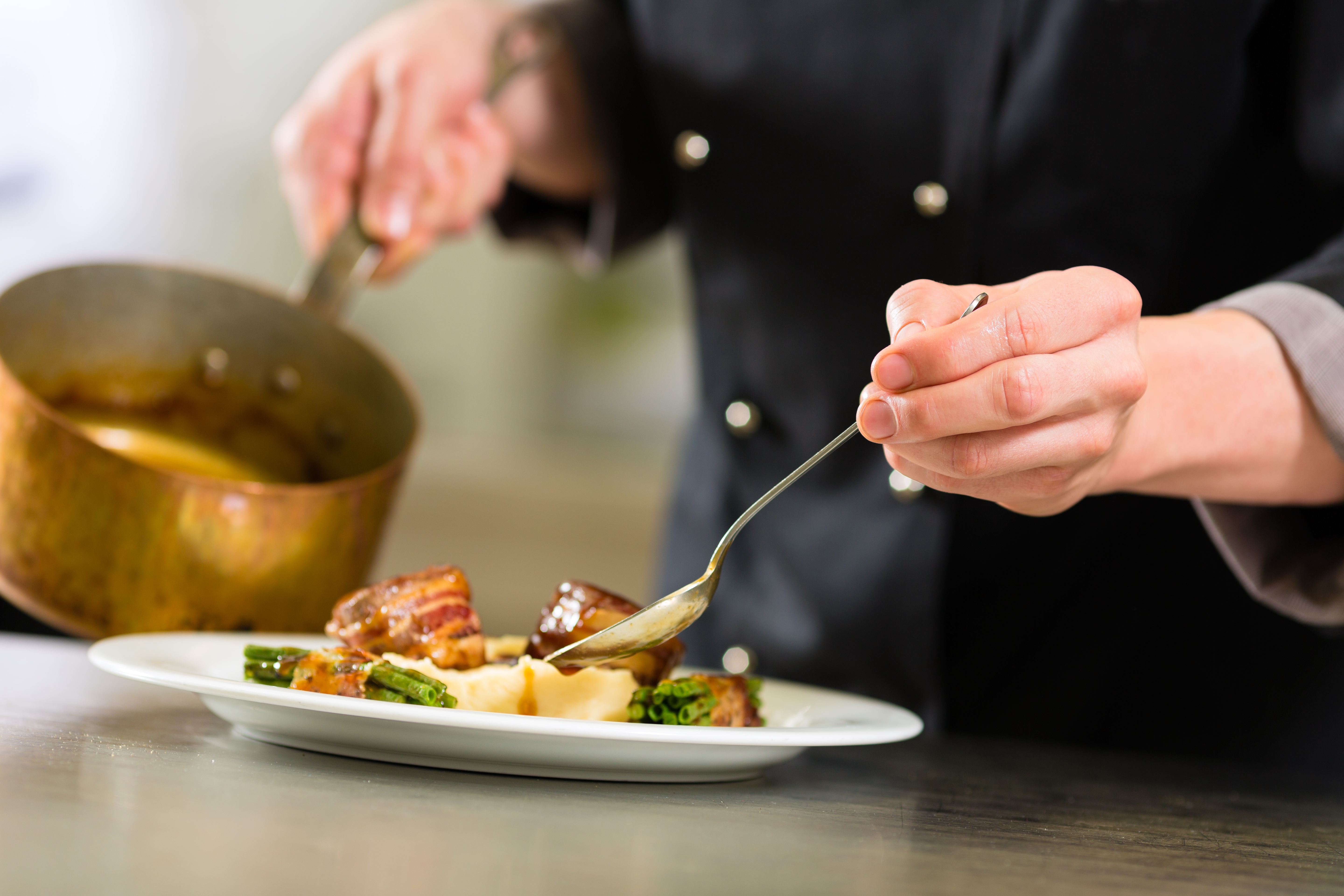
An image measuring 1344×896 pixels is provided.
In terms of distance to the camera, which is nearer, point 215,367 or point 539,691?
point 539,691

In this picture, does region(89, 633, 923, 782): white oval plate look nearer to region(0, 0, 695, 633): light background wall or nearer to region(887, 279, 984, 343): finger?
region(887, 279, 984, 343): finger

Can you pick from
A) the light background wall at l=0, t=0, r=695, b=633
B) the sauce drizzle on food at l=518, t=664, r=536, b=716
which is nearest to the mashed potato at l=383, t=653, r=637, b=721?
the sauce drizzle on food at l=518, t=664, r=536, b=716

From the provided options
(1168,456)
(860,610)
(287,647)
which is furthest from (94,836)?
(860,610)

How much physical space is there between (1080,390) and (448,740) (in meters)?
0.36

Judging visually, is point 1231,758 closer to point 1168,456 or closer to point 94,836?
point 1168,456

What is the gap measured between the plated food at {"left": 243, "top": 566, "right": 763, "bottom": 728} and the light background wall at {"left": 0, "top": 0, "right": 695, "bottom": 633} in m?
2.84

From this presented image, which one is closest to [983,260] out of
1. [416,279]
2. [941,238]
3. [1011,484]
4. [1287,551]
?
[941,238]

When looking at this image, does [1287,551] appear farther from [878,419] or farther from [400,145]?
[400,145]

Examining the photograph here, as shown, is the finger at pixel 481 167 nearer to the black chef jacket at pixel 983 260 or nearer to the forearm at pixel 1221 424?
the black chef jacket at pixel 983 260

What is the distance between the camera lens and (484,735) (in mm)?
559

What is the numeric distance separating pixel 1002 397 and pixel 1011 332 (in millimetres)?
33

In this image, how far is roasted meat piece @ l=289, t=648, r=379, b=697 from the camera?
62 cm

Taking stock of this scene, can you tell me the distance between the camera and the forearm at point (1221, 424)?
691mm

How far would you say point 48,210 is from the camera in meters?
3.82
